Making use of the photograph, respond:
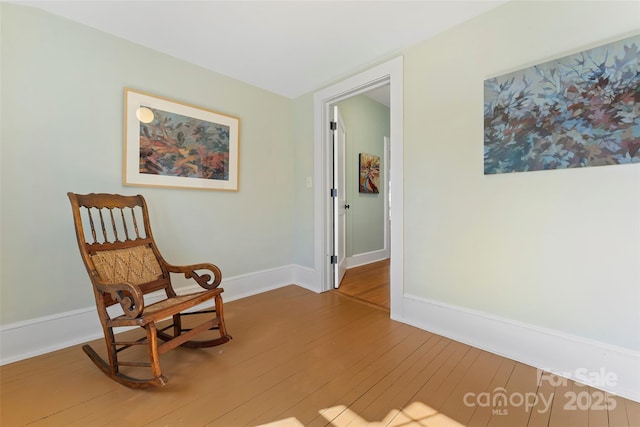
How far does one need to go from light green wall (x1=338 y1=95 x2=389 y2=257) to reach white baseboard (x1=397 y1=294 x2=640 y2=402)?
2025mm

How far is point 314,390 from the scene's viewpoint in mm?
1428

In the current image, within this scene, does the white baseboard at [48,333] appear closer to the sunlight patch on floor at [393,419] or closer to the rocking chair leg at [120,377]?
the rocking chair leg at [120,377]

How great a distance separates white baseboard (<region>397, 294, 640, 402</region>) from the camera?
4.55 ft

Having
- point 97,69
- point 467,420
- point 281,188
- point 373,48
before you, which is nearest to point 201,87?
point 97,69

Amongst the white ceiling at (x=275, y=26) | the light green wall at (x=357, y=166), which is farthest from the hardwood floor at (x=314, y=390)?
the white ceiling at (x=275, y=26)

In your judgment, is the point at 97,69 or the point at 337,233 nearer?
A: the point at 97,69

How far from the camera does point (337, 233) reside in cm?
313

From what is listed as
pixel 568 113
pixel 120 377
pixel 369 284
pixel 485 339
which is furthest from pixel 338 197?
pixel 120 377

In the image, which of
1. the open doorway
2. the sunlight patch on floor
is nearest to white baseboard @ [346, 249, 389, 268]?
the open doorway

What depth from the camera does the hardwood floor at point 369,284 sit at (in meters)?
2.79

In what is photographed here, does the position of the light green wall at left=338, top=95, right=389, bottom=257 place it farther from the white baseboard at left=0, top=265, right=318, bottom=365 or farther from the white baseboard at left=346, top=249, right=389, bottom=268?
the white baseboard at left=0, top=265, right=318, bottom=365

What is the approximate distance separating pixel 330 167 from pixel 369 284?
59.4 inches

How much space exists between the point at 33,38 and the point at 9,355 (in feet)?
6.80

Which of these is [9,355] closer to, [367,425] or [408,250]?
[367,425]
